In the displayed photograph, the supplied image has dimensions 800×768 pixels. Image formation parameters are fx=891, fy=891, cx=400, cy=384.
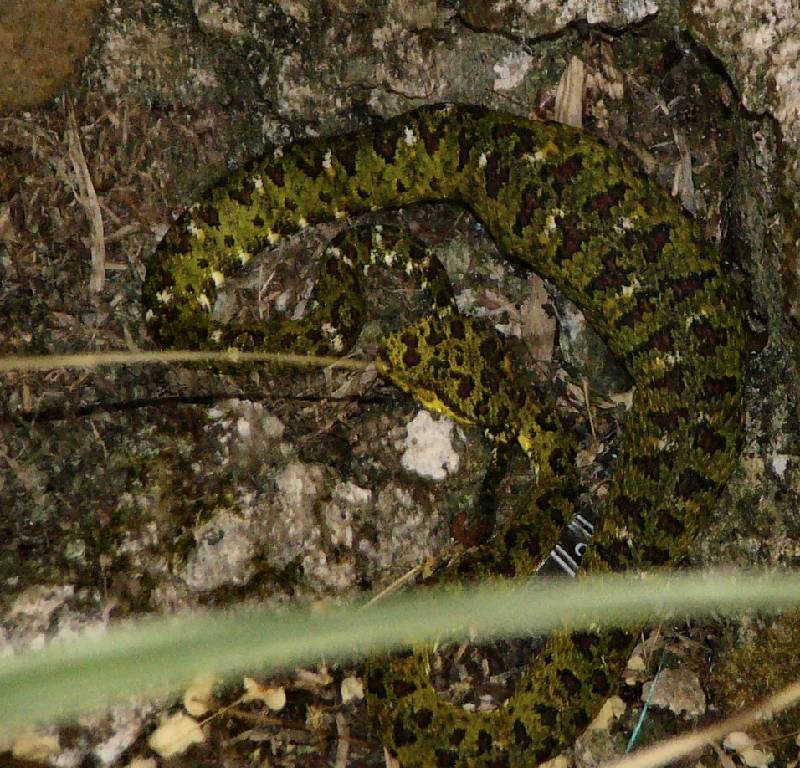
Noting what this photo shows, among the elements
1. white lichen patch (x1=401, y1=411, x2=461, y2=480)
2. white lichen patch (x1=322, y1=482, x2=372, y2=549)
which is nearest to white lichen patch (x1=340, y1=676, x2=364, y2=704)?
white lichen patch (x1=322, y1=482, x2=372, y2=549)

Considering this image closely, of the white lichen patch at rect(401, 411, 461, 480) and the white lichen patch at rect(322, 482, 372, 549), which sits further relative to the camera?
the white lichen patch at rect(401, 411, 461, 480)

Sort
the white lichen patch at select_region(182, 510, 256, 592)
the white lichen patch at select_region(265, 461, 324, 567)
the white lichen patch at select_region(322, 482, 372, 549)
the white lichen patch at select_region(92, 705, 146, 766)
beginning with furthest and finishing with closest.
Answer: the white lichen patch at select_region(322, 482, 372, 549) < the white lichen patch at select_region(265, 461, 324, 567) < the white lichen patch at select_region(182, 510, 256, 592) < the white lichen patch at select_region(92, 705, 146, 766)

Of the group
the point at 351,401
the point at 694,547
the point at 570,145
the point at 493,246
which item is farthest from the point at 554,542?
the point at 570,145

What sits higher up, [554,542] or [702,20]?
[702,20]

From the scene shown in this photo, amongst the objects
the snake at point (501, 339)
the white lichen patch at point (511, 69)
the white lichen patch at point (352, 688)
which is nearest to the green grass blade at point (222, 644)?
the snake at point (501, 339)

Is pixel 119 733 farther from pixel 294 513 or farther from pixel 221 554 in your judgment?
pixel 294 513

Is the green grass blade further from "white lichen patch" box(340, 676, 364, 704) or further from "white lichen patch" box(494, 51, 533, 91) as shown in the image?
"white lichen patch" box(494, 51, 533, 91)

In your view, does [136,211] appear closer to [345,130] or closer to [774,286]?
[345,130]
